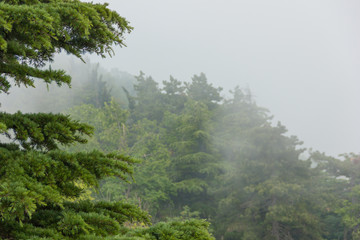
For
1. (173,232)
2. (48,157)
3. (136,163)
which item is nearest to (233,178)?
(136,163)

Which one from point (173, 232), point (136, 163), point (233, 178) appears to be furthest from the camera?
point (233, 178)

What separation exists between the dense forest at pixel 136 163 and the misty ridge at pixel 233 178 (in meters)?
0.10

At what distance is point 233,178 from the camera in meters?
19.6

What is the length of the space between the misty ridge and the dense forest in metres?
0.10

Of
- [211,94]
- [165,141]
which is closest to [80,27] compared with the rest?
[165,141]

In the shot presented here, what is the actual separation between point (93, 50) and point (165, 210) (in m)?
21.7

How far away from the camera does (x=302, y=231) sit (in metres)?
16.7

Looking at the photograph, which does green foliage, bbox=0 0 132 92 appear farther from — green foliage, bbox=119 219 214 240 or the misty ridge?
the misty ridge

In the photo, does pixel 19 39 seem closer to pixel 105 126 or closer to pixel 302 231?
pixel 302 231

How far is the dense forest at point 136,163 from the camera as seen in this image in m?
2.52

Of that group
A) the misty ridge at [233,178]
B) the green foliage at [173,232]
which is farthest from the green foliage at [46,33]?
the misty ridge at [233,178]

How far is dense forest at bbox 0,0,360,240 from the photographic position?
2521mm

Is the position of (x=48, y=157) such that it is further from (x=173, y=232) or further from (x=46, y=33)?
(x=173, y=232)

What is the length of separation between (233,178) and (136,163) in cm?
1572
